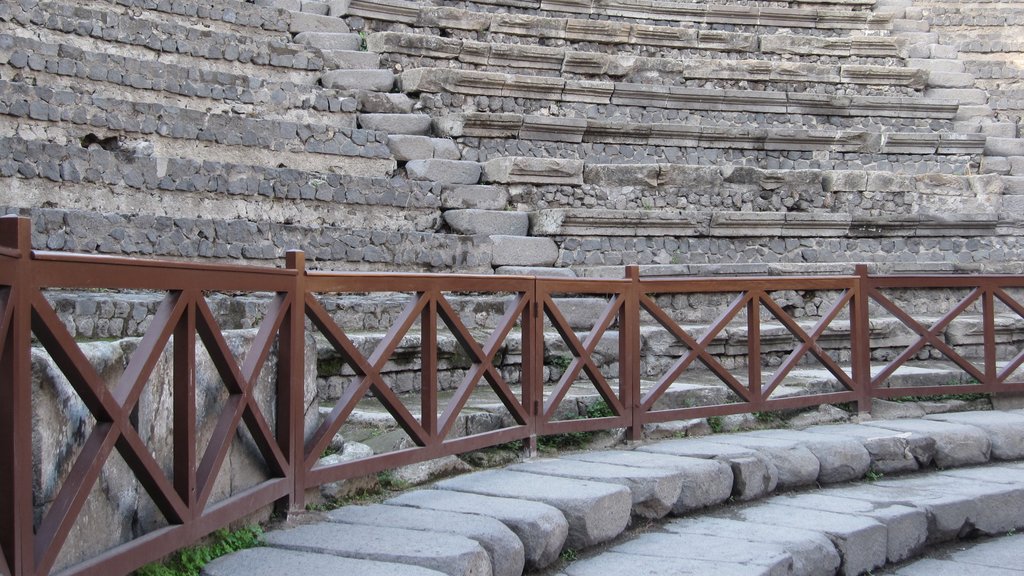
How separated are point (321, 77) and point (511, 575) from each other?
23.7 feet

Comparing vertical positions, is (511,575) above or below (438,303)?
below

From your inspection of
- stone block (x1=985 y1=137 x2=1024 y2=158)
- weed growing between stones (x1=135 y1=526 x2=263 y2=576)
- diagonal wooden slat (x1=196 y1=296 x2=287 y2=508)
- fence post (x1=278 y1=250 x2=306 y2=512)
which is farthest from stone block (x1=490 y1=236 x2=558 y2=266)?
stone block (x1=985 y1=137 x2=1024 y2=158)

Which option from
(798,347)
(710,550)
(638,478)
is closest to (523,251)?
(798,347)

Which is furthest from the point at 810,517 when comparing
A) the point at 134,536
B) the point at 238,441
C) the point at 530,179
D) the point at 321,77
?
the point at 321,77

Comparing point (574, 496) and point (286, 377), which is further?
point (574, 496)

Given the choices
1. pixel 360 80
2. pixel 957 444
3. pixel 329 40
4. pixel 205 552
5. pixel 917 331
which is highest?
pixel 329 40

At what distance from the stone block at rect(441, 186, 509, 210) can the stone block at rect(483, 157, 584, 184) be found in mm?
174

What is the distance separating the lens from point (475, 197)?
9.05 meters

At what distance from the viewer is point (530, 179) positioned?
935cm

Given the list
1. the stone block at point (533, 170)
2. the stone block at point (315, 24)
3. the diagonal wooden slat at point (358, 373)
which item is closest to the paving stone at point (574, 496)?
the diagonal wooden slat at point (358, 373)

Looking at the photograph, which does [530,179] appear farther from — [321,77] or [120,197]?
[120,197]

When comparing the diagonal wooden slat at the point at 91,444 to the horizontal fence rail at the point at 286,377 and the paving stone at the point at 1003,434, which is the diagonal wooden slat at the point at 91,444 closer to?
the horizontal fence rail at the point at 286,377

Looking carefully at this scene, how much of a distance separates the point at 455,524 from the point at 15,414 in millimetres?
1938

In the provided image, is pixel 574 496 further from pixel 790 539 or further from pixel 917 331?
pixel 917 331
